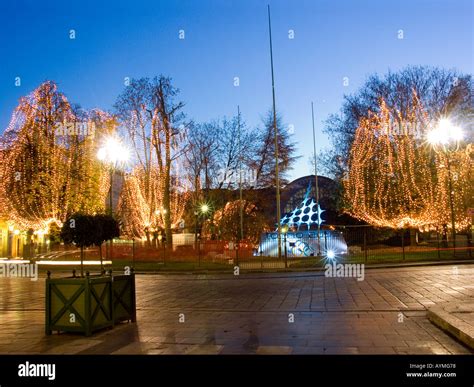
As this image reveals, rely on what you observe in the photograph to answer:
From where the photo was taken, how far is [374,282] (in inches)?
758

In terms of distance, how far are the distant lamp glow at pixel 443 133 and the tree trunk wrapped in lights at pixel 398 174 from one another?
4.17 feet

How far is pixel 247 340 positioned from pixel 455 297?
746cm

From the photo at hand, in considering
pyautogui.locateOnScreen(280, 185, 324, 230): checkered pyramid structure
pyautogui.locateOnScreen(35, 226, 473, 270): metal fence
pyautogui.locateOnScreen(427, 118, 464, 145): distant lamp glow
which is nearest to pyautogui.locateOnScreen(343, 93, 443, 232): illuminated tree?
pyautogui.locateOnScreen(427, 118, 464, 145): distant lamp glow

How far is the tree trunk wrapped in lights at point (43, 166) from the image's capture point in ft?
131

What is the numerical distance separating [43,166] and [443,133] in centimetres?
3009

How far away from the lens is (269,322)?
11.1 m

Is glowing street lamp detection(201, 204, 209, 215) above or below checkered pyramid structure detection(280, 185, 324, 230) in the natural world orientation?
above

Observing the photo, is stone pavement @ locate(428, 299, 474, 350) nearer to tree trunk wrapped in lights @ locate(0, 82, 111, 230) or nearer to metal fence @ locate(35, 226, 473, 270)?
metal fence @ locate(35, 226, 473, 270)

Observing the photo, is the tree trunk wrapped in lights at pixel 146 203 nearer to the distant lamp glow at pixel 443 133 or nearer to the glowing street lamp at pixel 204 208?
the glowing street lamp at pixel 204 208

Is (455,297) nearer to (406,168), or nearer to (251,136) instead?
(406,168)

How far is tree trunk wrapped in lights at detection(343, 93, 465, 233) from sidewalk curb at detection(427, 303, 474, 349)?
29175mm

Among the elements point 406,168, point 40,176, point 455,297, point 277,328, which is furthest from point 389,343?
point 40,176

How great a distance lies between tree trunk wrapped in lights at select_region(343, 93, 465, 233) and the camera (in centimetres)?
3878

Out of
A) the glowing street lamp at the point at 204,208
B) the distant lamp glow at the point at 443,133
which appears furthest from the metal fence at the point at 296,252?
the glowing street lamp at the point at 204,208
